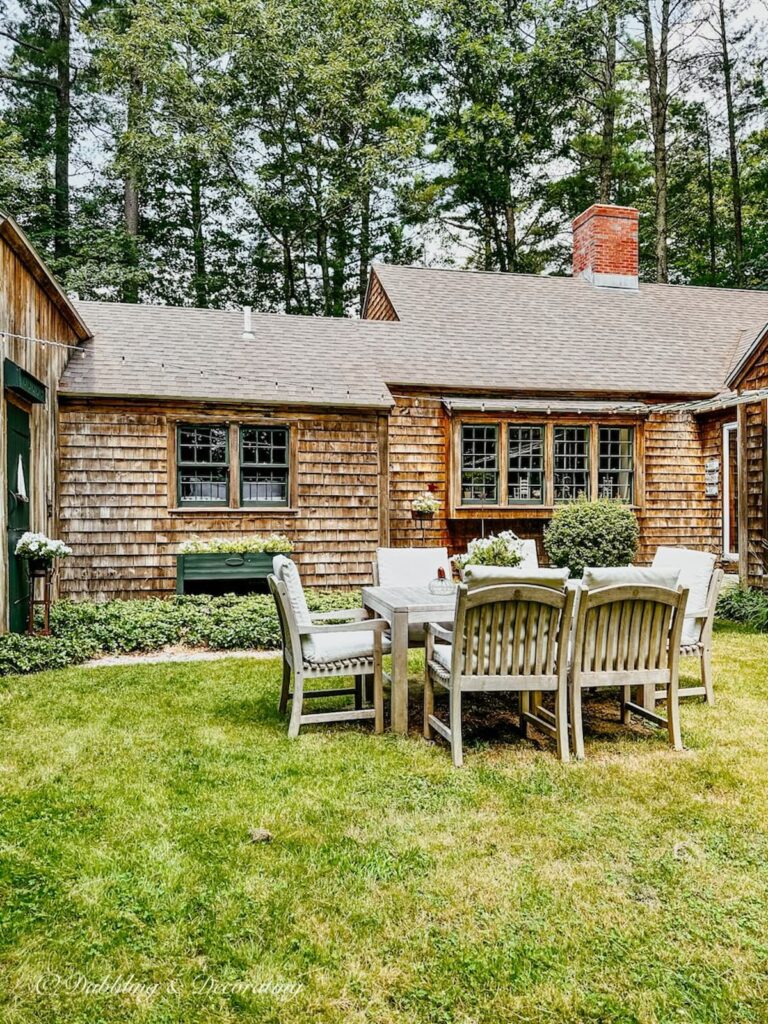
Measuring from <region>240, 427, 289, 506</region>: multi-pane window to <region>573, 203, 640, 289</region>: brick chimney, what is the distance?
874 cm

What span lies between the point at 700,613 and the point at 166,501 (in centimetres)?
726

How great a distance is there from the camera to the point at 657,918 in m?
2.54


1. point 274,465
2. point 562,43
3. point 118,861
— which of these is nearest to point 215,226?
point 562,43

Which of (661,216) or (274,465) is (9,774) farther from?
(661,216)

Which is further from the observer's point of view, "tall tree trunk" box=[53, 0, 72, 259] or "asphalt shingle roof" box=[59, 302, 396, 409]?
"tall tree trunk" box=[53, 0, 72, 259]

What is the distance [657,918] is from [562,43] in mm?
25229

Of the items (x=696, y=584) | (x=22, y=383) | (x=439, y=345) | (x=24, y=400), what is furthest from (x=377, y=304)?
(x=696, y=584)

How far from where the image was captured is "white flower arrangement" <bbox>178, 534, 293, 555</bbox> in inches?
383

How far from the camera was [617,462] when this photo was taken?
1216 centimetres

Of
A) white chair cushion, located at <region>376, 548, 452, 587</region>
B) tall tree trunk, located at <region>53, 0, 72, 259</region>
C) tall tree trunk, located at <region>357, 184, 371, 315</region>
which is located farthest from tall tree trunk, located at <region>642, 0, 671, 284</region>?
white chair cushion, located at <region>376, 548, 452, 587</region>

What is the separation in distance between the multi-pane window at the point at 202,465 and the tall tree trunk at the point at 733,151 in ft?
62.0

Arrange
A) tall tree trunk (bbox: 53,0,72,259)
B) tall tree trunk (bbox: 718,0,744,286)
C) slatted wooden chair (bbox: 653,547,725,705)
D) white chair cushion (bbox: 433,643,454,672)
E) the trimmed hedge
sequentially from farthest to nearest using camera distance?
tall tree trunk (bbox: 718,0,744,286) → tall tree trunk (bbox: 53,0,72,259) → the trimmed hedge → slatted wooden chair (bbox: 653,547,725,705) → white chair cushion (bbox: 433,643,454,672)

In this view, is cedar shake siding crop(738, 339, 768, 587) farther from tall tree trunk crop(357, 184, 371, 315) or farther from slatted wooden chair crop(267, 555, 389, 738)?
tall tree trunk crop(357, 184, 371, 315)

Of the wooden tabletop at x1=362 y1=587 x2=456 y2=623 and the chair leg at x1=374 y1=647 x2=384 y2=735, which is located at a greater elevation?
the wooden tabletop at x1=362 y1=587 x2=456 y2=623
